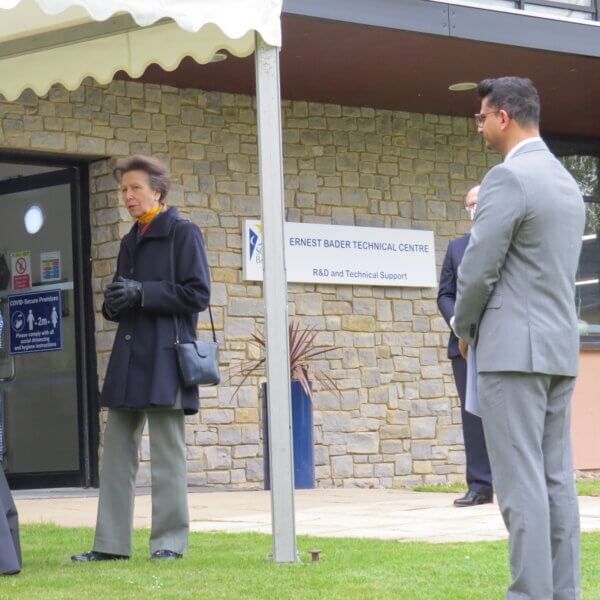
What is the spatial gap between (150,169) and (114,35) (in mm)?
962

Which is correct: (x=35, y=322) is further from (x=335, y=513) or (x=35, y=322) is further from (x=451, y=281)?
(x=451, y=281)

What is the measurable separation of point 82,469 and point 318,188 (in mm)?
3424

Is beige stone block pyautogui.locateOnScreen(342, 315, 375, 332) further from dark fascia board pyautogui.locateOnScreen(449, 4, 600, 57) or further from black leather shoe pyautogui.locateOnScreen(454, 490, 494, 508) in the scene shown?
black leather shoe pyautogui.locateOnScreen(454, 490, 494, 508)

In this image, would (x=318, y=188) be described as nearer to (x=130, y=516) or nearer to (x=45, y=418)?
(x=45, y=418)

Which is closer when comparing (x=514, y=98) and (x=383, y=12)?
(x=514, y=98)

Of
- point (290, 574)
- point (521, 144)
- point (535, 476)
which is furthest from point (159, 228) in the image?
point (535, 476)

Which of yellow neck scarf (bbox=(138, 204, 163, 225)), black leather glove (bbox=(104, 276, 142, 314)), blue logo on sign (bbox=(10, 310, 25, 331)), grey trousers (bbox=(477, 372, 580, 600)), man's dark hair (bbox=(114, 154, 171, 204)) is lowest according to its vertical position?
grey trousers (bbox=(477, 372, 580, 600))

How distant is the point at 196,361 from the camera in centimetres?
618

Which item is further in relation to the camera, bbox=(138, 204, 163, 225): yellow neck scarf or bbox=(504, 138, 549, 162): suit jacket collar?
bbox=(138, 204, 163, 225): yellow neck scarf

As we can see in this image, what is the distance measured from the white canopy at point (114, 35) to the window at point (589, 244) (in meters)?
8.29

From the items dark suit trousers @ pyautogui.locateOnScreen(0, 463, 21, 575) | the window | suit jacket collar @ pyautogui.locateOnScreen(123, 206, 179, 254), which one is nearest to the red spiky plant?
the window

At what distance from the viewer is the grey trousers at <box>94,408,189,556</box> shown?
20.4ft

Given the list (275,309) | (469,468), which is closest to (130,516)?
(275,309)

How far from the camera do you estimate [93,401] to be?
11664mm
